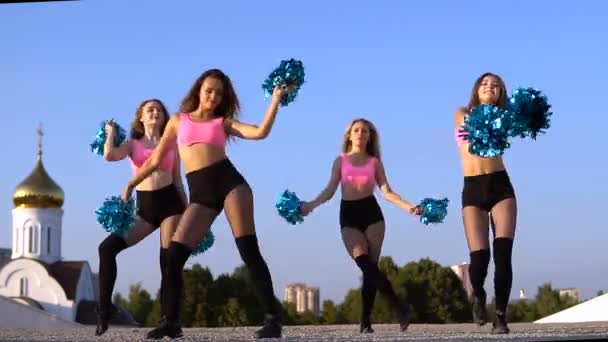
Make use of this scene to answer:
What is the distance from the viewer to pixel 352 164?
10.5 m

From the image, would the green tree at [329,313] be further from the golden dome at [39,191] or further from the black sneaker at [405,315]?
the black sneaker at [405,315]

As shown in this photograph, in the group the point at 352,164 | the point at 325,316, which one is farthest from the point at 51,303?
the point at 352,164

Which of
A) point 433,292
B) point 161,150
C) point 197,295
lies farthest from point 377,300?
point 161,150

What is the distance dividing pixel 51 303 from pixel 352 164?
59065 mm

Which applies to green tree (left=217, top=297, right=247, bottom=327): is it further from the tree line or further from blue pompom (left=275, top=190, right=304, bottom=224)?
blue pompom (left=275, top=190, right=304, bottom=224)

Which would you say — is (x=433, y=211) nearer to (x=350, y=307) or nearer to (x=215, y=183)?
(x=215, y=183)

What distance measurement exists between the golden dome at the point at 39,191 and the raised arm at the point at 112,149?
52543 millimetres

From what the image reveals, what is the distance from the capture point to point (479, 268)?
9086 millimetres

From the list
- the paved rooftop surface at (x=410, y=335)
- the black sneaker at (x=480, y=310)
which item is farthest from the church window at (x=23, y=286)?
the black sneaker at (x=480, y=310)

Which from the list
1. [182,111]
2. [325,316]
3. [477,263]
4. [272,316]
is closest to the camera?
[272,316]

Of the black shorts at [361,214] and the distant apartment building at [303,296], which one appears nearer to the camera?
the black shorts at [361,214]

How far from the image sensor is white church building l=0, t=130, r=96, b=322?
6116 cm

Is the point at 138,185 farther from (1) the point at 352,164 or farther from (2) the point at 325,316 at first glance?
(2) the point at 325,316

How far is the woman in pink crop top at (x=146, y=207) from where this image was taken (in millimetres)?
9336
